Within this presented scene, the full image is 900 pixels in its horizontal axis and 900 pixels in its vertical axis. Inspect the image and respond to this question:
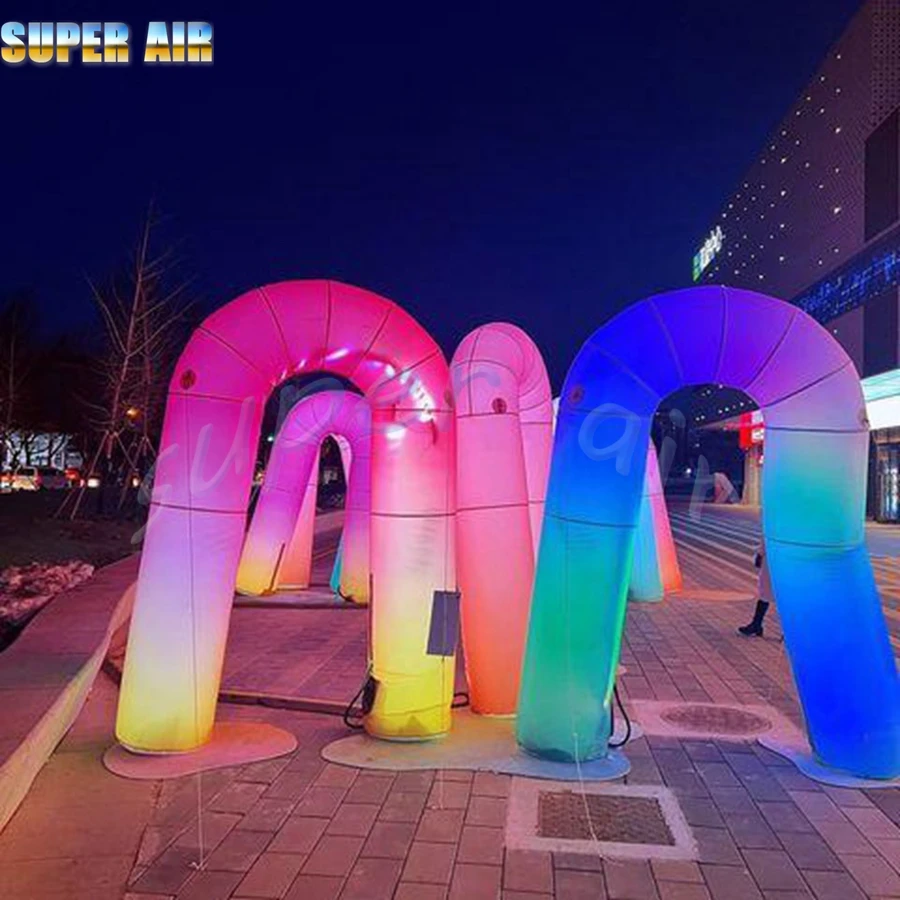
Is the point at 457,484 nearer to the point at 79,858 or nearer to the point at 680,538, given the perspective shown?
the point at 79,858

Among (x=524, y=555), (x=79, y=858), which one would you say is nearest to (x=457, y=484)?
(x=524, y=555)

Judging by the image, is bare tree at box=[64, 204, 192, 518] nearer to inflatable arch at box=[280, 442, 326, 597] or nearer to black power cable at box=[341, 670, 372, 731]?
inflatable arch at box=[280, 442, 326, 597]

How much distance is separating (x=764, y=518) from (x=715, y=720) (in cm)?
195

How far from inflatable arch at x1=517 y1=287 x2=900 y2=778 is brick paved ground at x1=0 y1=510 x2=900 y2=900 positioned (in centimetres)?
52

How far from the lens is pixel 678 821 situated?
475 centimetres

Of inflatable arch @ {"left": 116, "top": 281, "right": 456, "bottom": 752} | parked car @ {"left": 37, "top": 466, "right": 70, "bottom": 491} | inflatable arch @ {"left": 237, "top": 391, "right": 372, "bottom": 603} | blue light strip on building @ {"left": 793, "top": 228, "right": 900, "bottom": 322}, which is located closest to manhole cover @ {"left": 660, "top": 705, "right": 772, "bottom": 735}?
inflatable arch @ {"left": 116, "top": 281, "right": 456, "bottom": 752}

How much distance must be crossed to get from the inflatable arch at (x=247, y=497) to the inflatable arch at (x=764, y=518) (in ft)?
2.84

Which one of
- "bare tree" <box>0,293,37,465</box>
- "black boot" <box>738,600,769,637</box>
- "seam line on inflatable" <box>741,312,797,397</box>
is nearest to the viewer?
"seam line on inflatable" <box>741,312,797,397</box>

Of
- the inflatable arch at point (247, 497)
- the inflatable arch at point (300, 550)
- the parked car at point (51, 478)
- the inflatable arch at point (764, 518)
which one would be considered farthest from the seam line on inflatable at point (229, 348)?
the parked car at point (51, 478)

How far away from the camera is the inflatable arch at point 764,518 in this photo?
5469mm

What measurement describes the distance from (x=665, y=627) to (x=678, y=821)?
636 cm

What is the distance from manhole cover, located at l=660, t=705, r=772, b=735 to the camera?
6.53m

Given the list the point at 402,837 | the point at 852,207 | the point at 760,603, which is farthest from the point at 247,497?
the point at 852,207

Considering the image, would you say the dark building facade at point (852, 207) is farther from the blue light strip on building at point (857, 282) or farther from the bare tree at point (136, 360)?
the bare tree at point (136, 360)
